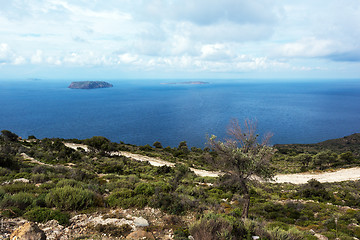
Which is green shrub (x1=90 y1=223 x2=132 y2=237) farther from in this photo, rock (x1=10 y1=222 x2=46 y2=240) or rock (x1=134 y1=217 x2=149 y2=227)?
rock (x1=10 y1=222 x2=46 y2=240)

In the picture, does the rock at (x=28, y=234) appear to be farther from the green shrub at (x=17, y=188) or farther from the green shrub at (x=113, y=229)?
the green shrub at (x=17, y=188)

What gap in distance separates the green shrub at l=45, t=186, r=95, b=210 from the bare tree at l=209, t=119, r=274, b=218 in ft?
20.8

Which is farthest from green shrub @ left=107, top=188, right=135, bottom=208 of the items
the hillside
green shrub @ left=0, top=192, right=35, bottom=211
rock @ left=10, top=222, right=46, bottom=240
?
the hillside

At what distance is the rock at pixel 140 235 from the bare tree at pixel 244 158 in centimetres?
494

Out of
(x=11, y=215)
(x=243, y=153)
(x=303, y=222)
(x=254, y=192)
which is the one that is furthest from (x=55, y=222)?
(x=254, y=192)

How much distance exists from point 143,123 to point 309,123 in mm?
94779

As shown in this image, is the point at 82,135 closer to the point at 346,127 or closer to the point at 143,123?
the point at 143,123

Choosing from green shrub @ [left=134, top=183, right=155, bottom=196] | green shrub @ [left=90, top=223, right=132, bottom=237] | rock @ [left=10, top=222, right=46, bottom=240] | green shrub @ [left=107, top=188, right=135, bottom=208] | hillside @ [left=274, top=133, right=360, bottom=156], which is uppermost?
rock @ [left=10, top=222, right=46, bottom=240]

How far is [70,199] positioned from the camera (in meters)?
7.96

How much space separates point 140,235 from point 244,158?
5810 mm

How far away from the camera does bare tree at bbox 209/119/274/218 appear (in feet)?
30.6

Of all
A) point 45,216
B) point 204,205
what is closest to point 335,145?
point 204,205

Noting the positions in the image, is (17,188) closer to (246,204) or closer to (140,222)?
(140,222)

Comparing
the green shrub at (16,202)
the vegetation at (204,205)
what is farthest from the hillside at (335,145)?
the green shrub at (16,202)
